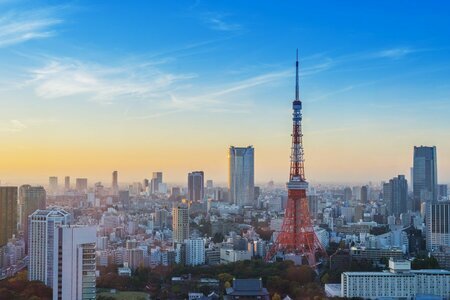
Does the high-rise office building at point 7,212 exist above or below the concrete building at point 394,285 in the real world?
above

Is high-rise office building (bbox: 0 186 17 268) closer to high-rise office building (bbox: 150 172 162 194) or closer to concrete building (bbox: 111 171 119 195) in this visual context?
concrete building (bbox: 111 171 119 195)

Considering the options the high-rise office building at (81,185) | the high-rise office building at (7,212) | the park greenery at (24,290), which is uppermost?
the high-rise office building at (81,185)

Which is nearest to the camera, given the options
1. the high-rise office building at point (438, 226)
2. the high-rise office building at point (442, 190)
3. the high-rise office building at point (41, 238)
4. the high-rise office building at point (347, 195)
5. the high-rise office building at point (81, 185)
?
the high-rise office building at point (41, 238)

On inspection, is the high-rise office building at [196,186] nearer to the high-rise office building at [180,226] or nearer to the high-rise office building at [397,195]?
the high-rise office building at [397,195]

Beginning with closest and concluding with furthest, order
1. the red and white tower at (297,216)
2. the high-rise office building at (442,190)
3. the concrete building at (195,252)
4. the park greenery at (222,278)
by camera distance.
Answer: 1. the park greenery at (222,278)
2. the red and white tower at (297,216)
3. the concrete building at (195,252)
4. the high-rise office building at (442,190)

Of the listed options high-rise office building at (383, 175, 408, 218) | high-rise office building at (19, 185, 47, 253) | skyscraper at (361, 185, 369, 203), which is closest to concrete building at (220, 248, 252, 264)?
high-rise office building at (19, 185, 47, 253)

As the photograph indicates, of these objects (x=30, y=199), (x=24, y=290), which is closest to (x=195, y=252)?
(x=30, y=199)

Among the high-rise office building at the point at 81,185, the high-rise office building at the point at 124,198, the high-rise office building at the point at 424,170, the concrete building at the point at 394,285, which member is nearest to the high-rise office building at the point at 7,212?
the high-rise office building at the point at 81,185
